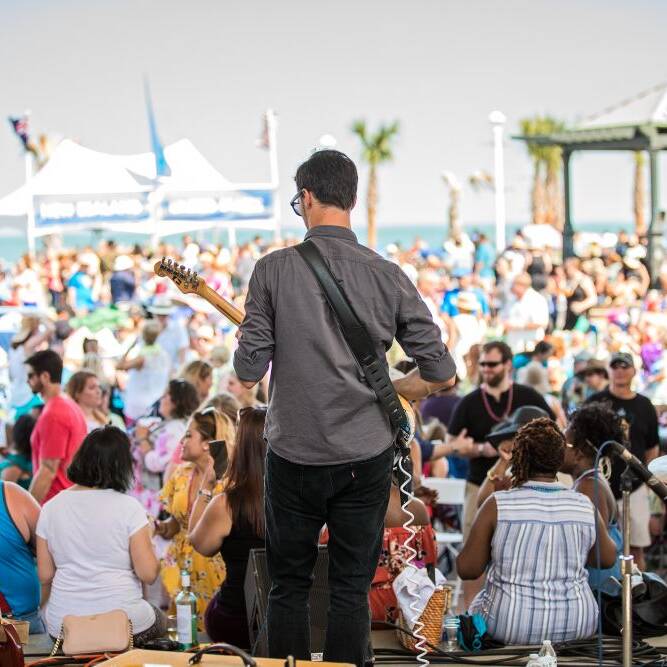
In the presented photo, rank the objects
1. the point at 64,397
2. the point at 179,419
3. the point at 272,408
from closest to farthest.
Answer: the point at 272,408
the point at 64,397
the point at 179,419

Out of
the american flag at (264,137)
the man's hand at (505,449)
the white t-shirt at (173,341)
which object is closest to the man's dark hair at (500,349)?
the man's hand at (505,449)

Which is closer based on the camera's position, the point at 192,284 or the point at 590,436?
the point at 192,284

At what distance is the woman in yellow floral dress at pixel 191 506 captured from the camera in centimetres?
607

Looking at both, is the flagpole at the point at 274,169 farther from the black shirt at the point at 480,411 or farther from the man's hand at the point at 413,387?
the man's hand at the point at 413,387

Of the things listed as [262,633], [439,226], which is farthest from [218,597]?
[439,226]

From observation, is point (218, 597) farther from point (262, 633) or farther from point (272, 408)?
point (272, 408)

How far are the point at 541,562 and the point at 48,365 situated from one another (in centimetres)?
369

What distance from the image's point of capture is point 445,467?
340 inches

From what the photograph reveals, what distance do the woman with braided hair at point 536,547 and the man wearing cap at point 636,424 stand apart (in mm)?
2401

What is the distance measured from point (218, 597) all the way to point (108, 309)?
9551 millimetres

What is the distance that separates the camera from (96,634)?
4949mm

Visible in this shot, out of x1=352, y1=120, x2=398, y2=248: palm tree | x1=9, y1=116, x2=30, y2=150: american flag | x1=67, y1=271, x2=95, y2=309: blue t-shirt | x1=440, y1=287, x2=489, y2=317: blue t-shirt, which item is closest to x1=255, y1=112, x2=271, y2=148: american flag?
x1=9, y1=116, x2=30, y2=150: american flag

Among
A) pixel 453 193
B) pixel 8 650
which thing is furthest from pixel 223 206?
pixel 453 193

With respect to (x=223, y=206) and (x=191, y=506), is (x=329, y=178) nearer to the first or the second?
(x=191, y=506)
